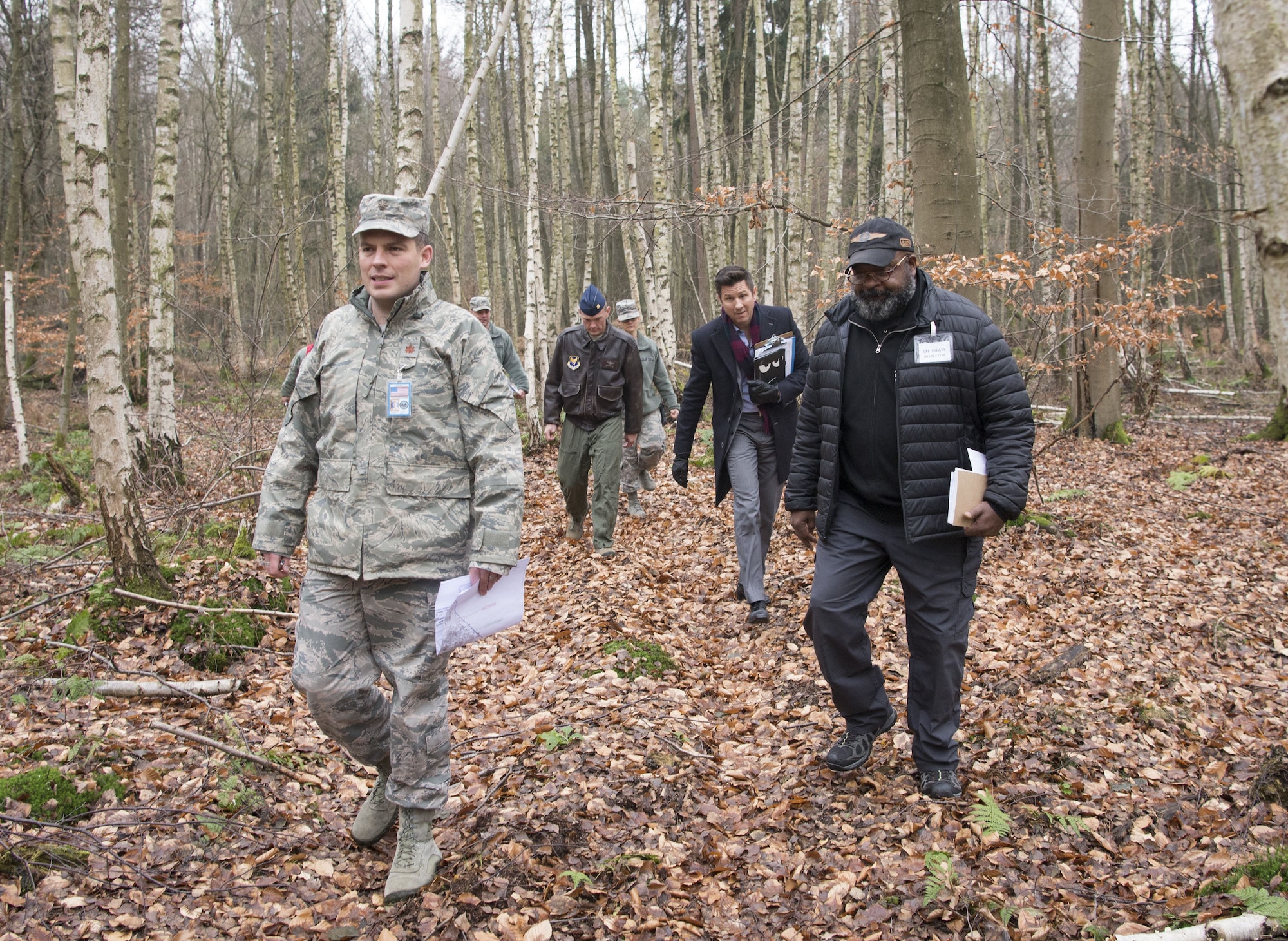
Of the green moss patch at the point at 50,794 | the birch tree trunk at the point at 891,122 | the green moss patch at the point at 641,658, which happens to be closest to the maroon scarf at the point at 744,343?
the green moss patch at the point at 641,658

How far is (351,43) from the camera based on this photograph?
29.3 metres

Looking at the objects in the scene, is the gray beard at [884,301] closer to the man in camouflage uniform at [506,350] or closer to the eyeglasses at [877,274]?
the eyeglasses at [877,274]

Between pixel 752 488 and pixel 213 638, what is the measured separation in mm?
3702

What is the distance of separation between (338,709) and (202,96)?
99.1 feet

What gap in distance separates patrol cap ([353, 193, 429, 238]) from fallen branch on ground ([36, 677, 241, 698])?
2.94 meters

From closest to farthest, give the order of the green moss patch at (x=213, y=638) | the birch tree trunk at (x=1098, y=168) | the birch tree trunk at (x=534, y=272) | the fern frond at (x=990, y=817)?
the fern frond at (x=990, y=817)
the green moss patch at (x=213, y=638)
the birch tree trunk at (x=1098, y=168)
the birch tree trunk at (x=534, y=272)

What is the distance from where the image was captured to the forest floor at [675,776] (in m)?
3.13

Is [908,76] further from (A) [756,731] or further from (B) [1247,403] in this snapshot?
(B) [1247,403]

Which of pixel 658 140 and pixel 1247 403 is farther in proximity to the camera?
pixel 1247 403

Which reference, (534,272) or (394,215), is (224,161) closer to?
(534,272)

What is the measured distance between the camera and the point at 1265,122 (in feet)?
6.24

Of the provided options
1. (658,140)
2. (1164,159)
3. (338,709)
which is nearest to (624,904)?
(338,709)

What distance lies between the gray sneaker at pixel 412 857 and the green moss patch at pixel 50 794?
1336mm

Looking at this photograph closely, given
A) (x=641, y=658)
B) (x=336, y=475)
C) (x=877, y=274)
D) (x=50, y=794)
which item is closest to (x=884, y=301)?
(x=877, y=274)
